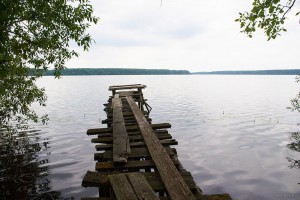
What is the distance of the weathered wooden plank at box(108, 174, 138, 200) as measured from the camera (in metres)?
4.39

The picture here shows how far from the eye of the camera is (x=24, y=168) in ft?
46.8

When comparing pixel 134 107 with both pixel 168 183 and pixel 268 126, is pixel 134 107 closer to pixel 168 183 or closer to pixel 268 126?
pixel 168 183

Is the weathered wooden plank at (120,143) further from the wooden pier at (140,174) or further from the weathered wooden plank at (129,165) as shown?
the weathered wooden plank at (129,165)

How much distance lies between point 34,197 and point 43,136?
12.5 meters

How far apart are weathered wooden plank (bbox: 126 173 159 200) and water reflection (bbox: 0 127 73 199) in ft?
24.0

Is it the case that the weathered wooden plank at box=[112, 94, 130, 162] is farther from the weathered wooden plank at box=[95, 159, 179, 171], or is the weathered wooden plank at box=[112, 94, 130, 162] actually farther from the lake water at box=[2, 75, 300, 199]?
the lake water at box=[2, 75, 300, 199]

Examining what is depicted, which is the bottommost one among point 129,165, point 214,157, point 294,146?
point 214,157

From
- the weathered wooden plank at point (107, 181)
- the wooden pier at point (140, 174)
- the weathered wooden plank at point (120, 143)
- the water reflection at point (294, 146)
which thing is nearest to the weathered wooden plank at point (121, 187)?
the wooden pier at point (140, 174)

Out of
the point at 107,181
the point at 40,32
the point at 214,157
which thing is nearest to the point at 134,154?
the point at 107,181

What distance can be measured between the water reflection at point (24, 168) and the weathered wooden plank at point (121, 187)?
721cm

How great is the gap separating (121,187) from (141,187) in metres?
0.35

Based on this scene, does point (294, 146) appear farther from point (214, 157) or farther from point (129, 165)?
point (129, 165)

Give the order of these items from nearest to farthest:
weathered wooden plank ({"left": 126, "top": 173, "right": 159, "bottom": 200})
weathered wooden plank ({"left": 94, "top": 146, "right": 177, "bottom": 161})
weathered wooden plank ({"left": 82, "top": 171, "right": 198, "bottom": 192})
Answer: weathered wooden plank ({"left": 126, "top": 173, "right": 159, "bottom": 200})
weathered wooden plank ({"left": 82, "top": 171, "right": 198, "bottom": 192})
weathered wooden plank ({"left": 94, "top": 146, "right": 177, "bottom": 161})

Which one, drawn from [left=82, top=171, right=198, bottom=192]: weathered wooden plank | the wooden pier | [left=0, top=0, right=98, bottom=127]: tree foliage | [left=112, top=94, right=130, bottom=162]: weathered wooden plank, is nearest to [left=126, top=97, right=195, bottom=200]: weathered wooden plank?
the wooden pier
